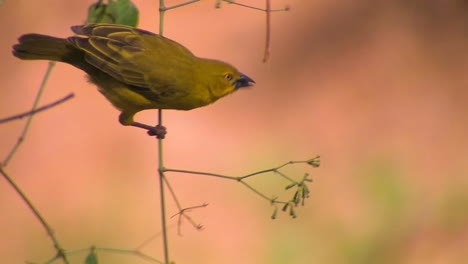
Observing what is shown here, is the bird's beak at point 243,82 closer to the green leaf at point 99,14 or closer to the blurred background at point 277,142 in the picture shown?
the green leaf at point 99,14

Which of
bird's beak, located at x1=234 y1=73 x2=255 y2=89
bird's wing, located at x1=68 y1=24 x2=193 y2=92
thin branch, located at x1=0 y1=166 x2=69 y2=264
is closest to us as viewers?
thin branch, located at x1=0 y1=166 x2=69 y2=264

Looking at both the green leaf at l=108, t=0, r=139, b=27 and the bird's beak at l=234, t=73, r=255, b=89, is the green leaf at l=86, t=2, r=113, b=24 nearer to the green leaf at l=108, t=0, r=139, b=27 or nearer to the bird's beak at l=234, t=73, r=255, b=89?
the green leaf at l=108, t=0, r=139, b=27

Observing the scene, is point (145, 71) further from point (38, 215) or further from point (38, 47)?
point (38, 215)

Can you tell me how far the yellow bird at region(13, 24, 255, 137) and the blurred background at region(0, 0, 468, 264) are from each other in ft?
8.33

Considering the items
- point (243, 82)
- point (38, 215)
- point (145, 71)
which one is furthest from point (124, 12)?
point (38, 215)

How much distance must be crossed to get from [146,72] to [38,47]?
0.53 metres

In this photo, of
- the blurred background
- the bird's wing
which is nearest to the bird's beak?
the bird's wing

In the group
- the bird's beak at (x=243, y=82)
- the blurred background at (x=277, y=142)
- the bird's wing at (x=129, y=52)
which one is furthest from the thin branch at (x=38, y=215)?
the blurred background at (x=277, y=142)

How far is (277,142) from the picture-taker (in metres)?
7.77

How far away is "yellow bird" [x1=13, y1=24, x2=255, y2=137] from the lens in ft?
13.0

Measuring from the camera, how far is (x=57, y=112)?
773 cm

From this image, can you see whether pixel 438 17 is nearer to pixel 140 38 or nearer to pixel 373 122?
pixel 373 122

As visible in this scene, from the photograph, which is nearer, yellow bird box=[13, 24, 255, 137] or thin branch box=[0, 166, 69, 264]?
thin branch box=[0, 166, 69, 264]

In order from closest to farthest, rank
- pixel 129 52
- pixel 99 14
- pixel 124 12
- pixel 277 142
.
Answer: pixel 124 12 → pixel 99 14 → pixel 129 52 → pixel 277 142
